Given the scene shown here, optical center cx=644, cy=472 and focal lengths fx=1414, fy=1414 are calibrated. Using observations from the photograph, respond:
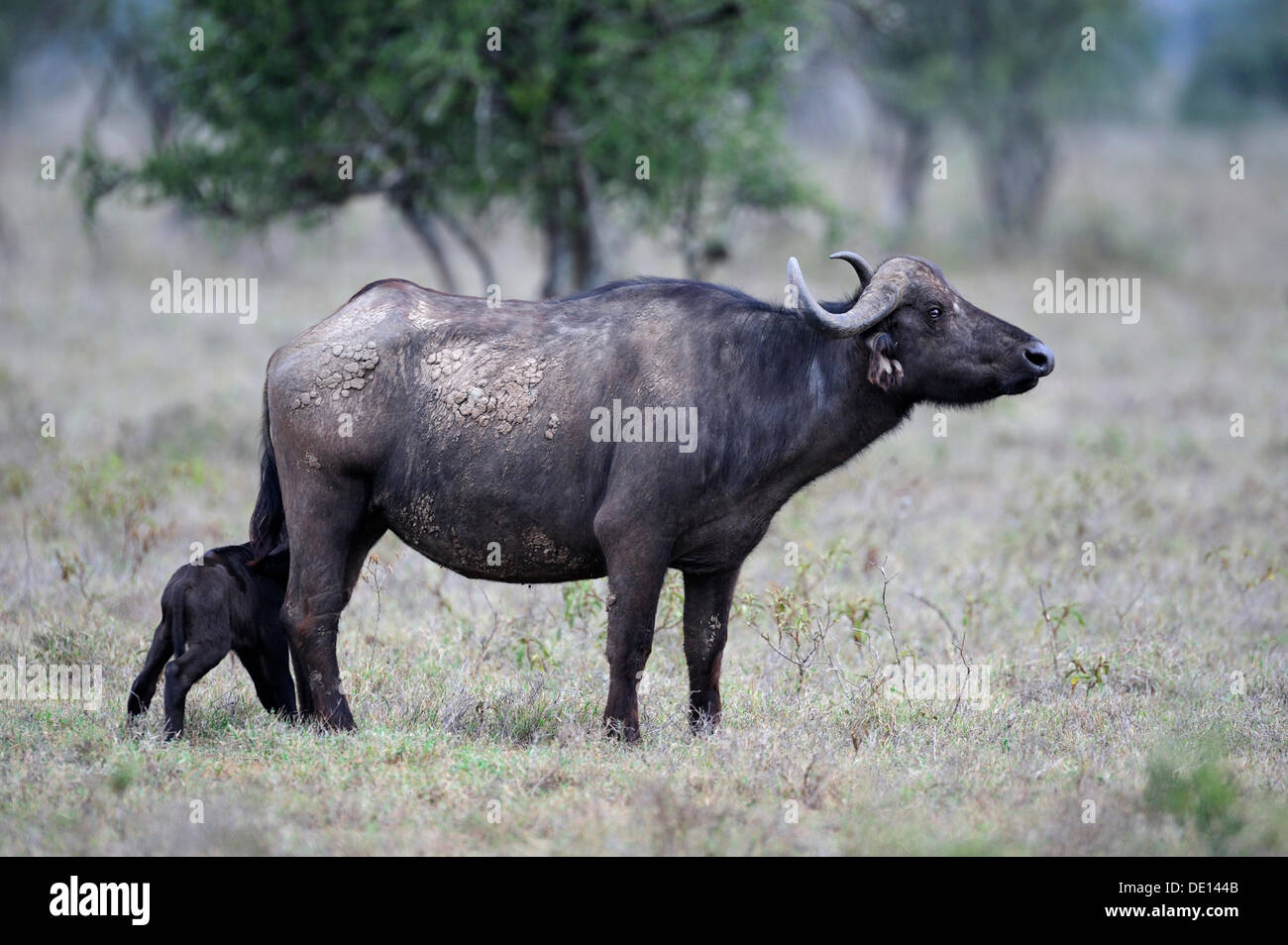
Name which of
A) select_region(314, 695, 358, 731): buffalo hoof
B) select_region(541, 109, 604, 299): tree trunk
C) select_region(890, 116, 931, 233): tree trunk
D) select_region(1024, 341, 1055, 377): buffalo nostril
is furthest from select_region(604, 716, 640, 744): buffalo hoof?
select_region(890, 116, 931, 233): tree trunk

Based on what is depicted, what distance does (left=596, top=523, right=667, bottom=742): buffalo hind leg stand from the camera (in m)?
7.03

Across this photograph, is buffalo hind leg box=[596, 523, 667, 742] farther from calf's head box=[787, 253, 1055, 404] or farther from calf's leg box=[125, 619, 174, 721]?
calf's leg box=[125, 619, 174, 721]

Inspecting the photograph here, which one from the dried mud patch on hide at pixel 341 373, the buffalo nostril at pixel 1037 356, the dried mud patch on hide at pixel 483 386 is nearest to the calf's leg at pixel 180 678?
the dried mud patch on hide at pixel 341 373

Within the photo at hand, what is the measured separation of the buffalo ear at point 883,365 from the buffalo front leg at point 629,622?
1.39 meters

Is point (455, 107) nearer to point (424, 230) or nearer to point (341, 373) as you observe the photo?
point (424, 230)

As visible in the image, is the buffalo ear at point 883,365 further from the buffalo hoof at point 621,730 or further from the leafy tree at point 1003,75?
the leafy tree at point 1003,75

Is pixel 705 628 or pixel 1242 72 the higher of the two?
pixel 1242 72

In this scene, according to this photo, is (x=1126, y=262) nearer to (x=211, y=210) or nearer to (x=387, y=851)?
(x=211, y=210)

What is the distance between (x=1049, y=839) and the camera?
5.96 metres

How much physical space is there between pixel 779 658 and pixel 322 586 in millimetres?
3015

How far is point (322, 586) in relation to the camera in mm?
7379

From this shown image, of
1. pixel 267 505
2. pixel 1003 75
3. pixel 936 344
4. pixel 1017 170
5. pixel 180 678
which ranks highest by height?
pixel 1003 75

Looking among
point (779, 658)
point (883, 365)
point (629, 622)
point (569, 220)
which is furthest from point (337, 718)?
point (569, 220)

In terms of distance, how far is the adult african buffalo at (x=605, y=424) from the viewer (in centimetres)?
710
